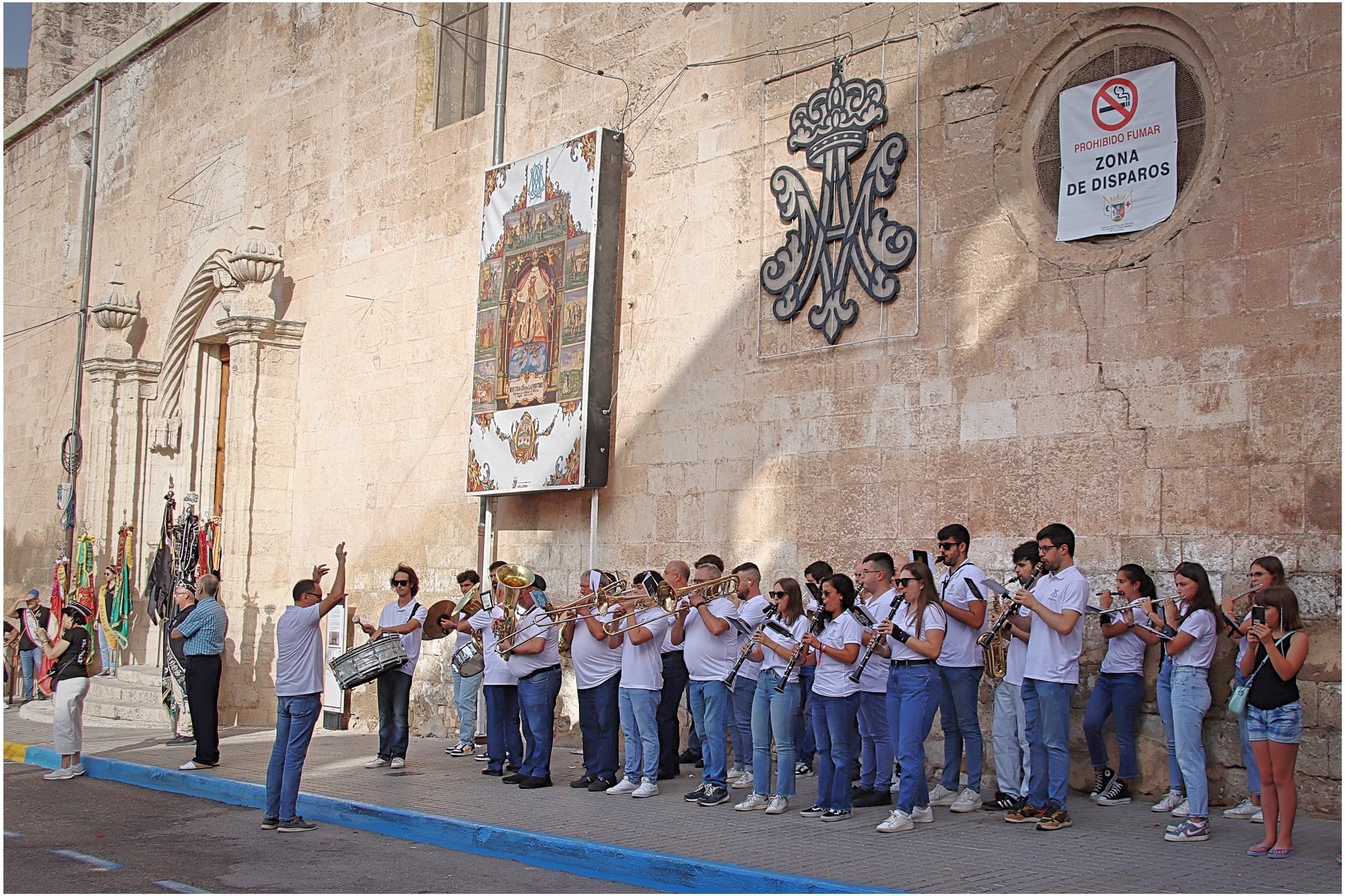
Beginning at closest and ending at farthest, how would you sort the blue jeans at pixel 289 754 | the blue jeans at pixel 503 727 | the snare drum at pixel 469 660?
the blue jeans at pixel 289 754
the blue jeans at pixel 503 727
the snare drum at pixel 469 660

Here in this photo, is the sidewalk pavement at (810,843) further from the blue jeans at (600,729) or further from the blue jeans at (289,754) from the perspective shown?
the blue jeans at (289,754)

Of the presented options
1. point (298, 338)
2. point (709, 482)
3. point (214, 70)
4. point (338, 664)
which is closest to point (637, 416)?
point (709, 482)

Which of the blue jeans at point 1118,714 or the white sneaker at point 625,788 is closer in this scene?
the blue jeans at point 1118,714

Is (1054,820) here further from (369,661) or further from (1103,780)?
(369,661)

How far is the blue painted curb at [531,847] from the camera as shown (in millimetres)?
6527

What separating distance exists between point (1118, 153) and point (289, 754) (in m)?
6.66

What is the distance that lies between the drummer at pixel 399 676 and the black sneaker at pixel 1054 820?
5.52 metres

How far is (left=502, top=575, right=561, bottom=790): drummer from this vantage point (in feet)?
31.9

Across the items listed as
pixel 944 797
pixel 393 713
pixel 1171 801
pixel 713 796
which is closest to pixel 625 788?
pixel 713 796

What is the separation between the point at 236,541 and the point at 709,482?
733 centimetres

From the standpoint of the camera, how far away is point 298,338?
16.5 metres

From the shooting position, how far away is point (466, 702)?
1200 centimetres

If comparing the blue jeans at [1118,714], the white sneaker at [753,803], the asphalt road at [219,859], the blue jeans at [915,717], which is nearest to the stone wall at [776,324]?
the blue jeans at [1118,714]

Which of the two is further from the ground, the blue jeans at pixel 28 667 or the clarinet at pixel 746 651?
the clarinet at pixel 746 651
